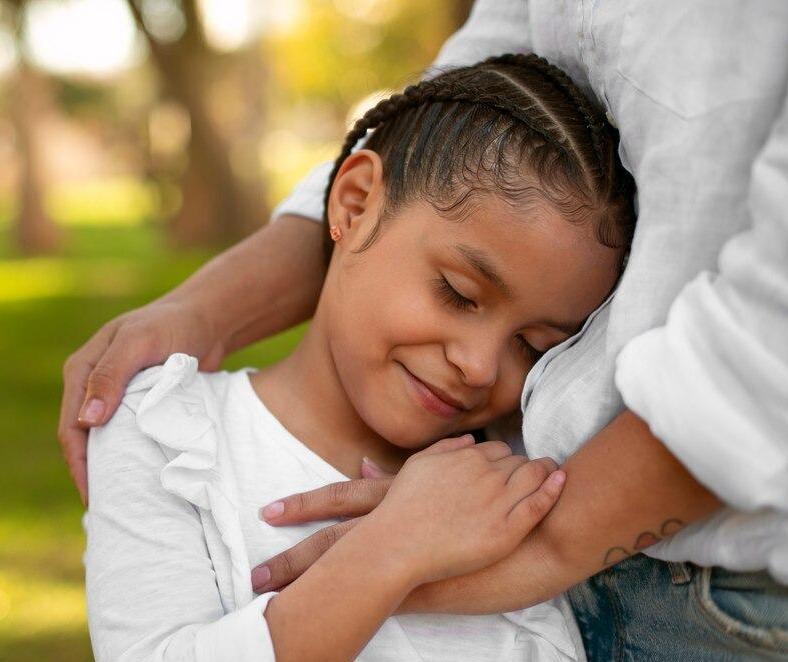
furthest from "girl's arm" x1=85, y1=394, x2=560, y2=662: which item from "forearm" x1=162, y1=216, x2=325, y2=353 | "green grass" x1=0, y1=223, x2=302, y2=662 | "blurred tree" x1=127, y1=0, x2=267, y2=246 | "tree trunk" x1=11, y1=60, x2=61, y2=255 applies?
"tree trunk" x1=11, y1=60, x2=61, y2=255

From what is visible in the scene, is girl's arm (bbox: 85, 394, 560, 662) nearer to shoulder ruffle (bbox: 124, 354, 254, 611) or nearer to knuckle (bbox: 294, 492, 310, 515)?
shoulder ruffle (bbox: 124, 354, 254, 611)

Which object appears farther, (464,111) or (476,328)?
(464,111)

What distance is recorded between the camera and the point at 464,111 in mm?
1990

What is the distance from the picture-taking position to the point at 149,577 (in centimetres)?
162

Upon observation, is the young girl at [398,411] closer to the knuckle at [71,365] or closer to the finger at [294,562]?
the finger at [294,562]

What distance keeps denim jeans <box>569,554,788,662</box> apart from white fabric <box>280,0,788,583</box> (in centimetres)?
7

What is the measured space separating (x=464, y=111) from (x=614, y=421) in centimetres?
81

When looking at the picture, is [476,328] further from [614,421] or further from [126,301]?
[126,301]

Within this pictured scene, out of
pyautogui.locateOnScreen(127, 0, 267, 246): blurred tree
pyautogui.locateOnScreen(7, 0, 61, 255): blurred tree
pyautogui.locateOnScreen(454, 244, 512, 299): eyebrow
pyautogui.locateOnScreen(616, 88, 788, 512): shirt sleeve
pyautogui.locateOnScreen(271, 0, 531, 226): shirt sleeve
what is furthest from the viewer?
pyautogui.locateOnScreen(7, 0, 61, 255): blurred tree

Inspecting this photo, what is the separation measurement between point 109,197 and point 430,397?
3416 centimetres

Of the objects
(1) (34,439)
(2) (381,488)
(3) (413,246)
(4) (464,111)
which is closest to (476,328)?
(3) (413,246)

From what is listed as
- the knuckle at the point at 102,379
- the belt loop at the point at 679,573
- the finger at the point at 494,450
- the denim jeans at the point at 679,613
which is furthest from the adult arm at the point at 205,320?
the belt loop at the point at 679,573

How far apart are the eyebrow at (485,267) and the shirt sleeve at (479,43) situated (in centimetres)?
64

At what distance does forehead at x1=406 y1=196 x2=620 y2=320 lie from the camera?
5.87ft
